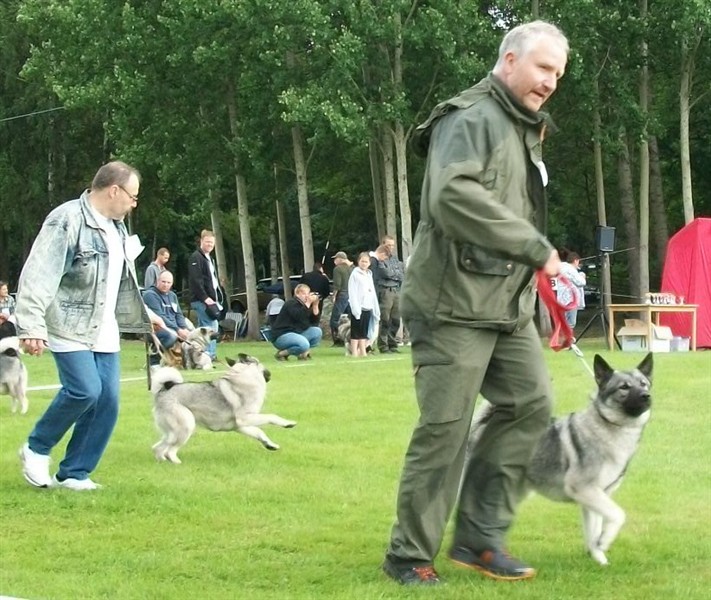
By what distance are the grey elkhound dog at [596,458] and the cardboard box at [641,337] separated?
15.4 m

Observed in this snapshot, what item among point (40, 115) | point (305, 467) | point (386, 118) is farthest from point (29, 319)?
point (40, 115)

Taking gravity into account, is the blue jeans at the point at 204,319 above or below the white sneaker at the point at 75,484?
Result: below

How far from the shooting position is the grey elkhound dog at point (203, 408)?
864 centimetres

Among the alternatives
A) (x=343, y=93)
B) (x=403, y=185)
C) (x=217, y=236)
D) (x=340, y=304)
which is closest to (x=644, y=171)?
(x=403, y=185)

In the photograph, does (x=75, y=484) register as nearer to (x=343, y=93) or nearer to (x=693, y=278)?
(x=693, y=278)

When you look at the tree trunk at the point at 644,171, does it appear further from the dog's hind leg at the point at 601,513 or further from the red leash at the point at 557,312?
the dog's hind leg at the point at 601,513

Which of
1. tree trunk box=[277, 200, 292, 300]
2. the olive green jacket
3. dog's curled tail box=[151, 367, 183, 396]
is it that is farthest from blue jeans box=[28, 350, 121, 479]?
tree trunk box=[277, 200, 292, 300]

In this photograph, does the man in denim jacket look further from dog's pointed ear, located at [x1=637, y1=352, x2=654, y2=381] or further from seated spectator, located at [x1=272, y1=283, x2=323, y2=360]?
seated spectator, located at [x1=272, y1=283, x2=323, y2=360]

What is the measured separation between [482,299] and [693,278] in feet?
62.7

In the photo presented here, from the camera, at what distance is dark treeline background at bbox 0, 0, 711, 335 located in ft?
91.4

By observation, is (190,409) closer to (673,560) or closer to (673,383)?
(673,560)

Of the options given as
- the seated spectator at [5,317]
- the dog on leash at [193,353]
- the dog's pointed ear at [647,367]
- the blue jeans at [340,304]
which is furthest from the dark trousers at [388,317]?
the dog's pointed ear at [647,367]

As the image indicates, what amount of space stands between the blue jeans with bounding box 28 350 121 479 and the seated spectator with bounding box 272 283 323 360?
451 inches

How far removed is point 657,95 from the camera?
3588cm
